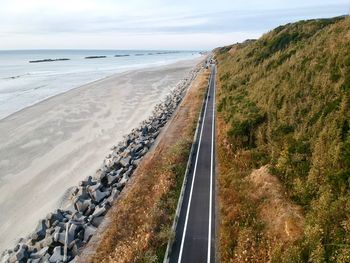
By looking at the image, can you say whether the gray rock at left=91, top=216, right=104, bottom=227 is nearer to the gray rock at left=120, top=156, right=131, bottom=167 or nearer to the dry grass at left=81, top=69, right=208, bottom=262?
the dry grass at left=81, top=69, right=208, bottom=262

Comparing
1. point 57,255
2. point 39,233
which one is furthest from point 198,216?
point 39,233

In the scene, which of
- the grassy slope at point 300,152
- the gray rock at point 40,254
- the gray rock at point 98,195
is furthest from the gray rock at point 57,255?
the grassy slope at point 300,152

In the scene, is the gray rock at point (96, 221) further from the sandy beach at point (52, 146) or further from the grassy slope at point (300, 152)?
the grassy slope at point (300, 152)

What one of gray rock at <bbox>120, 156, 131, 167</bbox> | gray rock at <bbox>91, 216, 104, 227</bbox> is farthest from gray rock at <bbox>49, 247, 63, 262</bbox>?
gray rock at <bbox>120, 156, 131, 167</bbox>

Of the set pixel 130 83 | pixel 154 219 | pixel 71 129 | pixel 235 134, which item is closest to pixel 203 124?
pixel 235 134

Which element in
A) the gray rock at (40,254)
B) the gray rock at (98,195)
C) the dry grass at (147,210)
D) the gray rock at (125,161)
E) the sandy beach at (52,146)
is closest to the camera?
the dry grass at (147,210)
